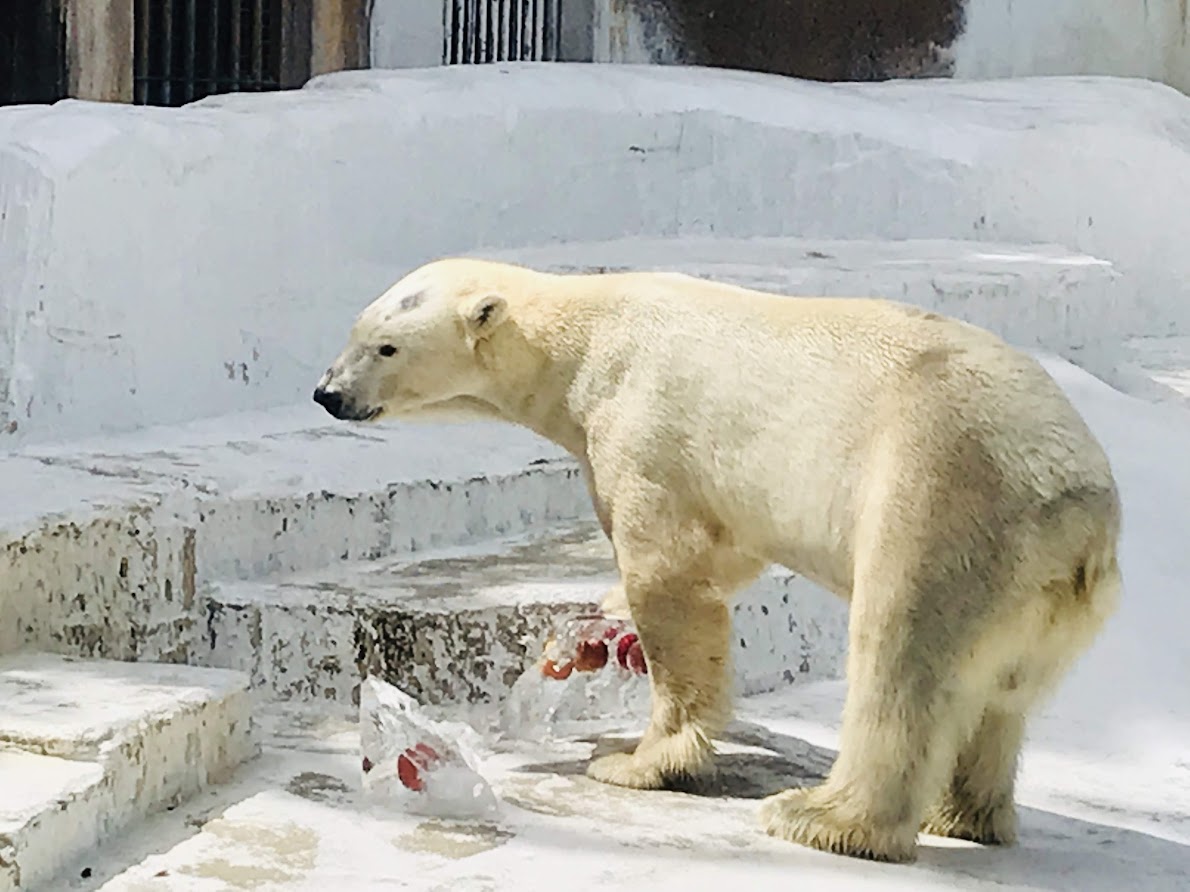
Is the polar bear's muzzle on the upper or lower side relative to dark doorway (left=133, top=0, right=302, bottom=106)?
lower

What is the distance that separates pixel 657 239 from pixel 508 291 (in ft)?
11.6

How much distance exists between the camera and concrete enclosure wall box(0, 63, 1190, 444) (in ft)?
16.8

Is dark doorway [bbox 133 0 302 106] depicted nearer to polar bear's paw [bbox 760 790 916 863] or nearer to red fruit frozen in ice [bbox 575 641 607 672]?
red fruit frozen in ice [bbox 575 641 607 672]

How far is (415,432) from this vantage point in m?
4.98

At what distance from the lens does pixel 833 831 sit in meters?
2.83

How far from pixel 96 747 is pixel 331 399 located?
31.7 inches

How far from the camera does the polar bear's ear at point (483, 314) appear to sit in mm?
3309

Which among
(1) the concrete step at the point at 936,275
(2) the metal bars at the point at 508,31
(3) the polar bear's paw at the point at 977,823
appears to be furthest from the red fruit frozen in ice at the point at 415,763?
(2) the metal bars at the point at 508,31

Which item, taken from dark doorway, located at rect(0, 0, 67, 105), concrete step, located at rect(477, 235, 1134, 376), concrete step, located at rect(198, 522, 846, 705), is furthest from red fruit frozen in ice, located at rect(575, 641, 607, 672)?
dark doorway, located at rect(0, 0, 67, 105)

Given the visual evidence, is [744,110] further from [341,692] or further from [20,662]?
[20,662]

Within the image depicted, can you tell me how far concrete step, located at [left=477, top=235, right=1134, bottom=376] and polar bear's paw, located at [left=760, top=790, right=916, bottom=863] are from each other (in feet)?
8.25

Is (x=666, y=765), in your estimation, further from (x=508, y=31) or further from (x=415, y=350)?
(x=508, y=31)

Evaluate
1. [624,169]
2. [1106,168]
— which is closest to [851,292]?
[624,169]

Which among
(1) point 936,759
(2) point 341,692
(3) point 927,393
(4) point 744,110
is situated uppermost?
(4) point 744,110
